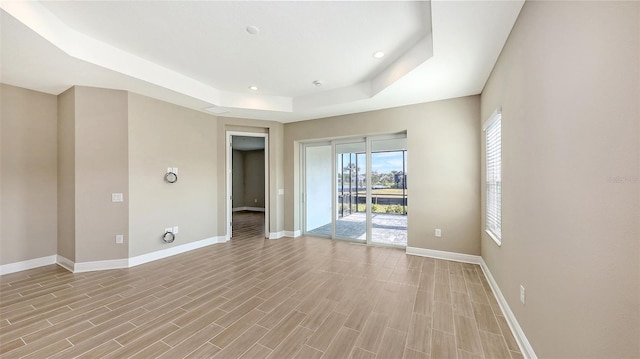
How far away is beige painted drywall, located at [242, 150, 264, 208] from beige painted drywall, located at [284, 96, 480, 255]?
6.68 meters

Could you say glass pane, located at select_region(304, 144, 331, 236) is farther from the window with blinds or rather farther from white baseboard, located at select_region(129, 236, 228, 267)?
the window with blinds

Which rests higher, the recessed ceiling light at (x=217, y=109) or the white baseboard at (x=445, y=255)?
the recessed ceiling light at (x=217, y=109)

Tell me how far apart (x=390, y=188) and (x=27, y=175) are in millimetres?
6120

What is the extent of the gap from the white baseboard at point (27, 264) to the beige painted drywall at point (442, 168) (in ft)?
19.9

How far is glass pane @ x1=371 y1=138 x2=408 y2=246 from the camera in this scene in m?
4.71

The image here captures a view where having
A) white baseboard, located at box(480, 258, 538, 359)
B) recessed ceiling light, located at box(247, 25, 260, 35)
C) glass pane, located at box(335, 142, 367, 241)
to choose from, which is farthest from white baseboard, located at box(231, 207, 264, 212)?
white baseboard, located at box(480, 258, 538, 359)

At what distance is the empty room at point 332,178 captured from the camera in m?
1.23

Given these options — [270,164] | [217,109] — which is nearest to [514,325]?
[270,164]

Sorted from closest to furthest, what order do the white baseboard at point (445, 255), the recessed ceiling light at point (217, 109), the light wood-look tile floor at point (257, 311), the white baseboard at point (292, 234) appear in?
the light wood-look tile floor at point (257, 311)
the white baseboard at point (445, 255)
the recessed ceiling light at point (217, 109)
the white baseboard at point (292, 234)

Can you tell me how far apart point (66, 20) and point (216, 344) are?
11.8 feet

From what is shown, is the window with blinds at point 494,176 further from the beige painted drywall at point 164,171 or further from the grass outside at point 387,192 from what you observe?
the beige painted drywall at point 164,171

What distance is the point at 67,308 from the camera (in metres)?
2.57

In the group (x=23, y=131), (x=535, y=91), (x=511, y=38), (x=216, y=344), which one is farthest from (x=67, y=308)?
(x=511, y=38)

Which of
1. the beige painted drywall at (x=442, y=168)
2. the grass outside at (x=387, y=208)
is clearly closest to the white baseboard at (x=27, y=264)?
the grass outside at (x=387, y=208)
